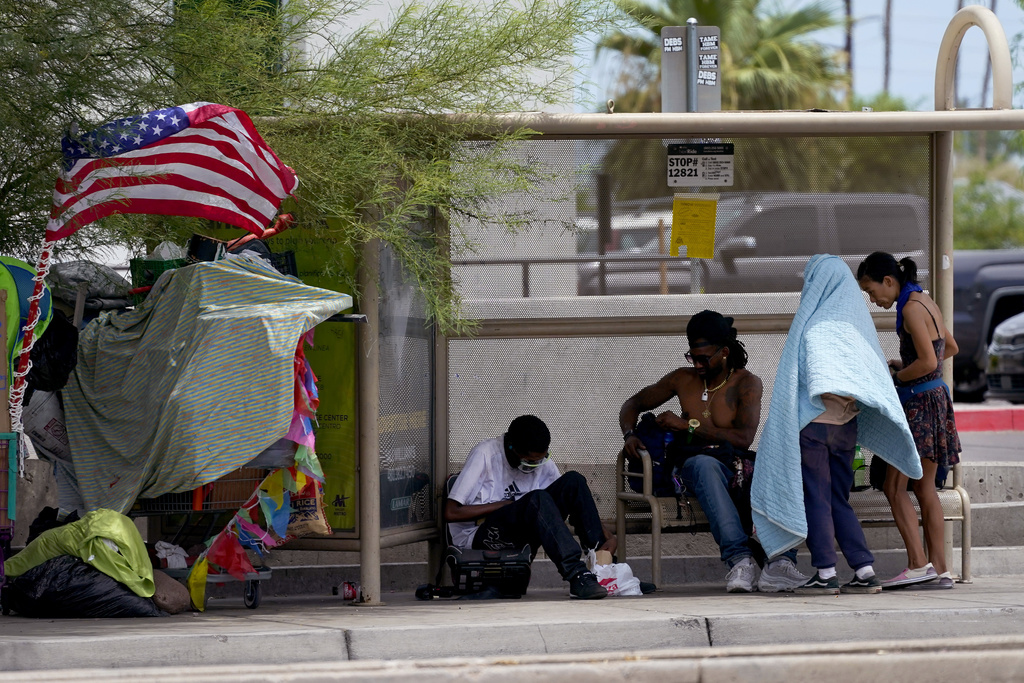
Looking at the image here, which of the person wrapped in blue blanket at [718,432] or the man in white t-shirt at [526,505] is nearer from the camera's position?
the man in white t-shirt at [526,505]

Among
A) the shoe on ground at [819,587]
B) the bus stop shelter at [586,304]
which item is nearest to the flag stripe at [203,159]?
the bus stop shelter at [586,304]

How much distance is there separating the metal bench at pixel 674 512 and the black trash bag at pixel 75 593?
2.46 meters

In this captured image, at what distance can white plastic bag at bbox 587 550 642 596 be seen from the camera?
21.6ft

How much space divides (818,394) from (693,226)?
141cm

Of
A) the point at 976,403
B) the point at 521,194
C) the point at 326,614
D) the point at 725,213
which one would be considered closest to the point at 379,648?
the point at 326,614

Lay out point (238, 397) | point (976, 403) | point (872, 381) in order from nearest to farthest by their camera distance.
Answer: point (238, 397) < point (872, 381) < point (976, 403)

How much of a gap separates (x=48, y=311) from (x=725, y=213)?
364 cm

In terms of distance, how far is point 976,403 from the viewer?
16.9 meters

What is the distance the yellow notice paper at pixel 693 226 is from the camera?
7.36 metres

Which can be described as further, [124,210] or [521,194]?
[521,194]

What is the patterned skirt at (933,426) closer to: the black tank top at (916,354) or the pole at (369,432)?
the black tank top at (916,354)

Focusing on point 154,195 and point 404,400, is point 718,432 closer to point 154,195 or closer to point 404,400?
point 404,400

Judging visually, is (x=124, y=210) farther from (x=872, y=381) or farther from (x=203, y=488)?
(x=872, y=381)

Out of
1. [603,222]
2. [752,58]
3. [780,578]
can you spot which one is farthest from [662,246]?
[752,58]
